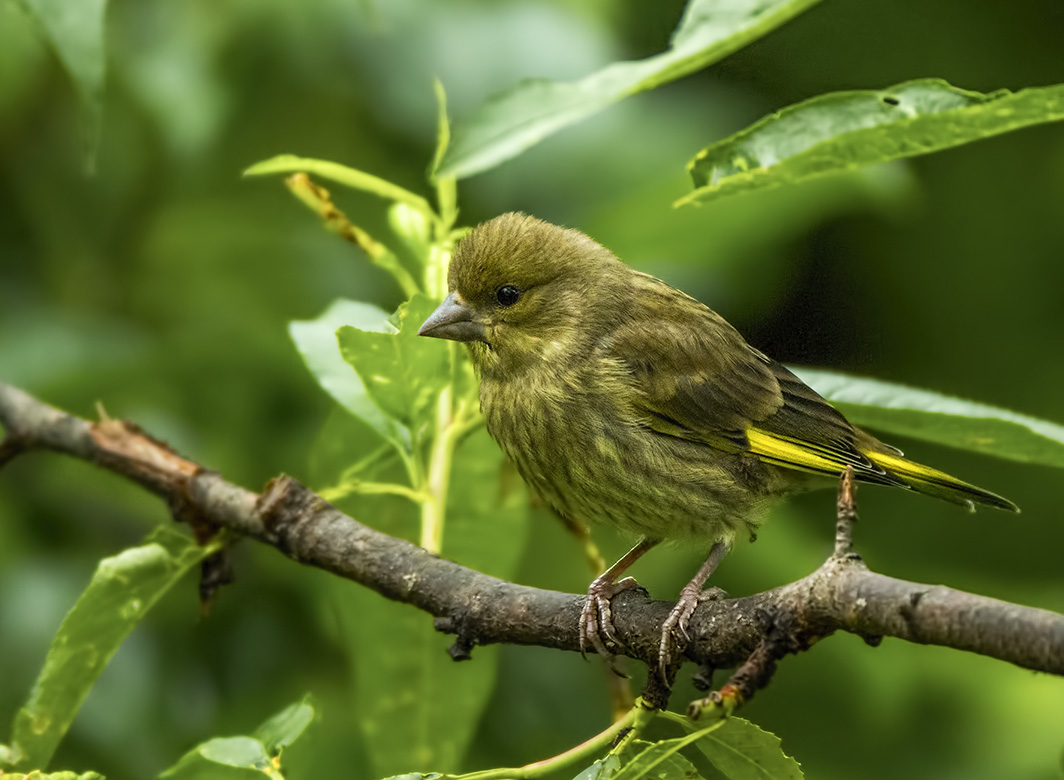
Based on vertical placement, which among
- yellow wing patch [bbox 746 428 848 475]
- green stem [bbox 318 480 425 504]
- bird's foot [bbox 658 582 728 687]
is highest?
yellow wing patch [bbox 746 428 848 475]

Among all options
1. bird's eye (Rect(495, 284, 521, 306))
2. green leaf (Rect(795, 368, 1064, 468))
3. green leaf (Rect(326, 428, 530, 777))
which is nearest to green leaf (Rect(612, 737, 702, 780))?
green leaf (Rect(795, 368, 1064, 468))

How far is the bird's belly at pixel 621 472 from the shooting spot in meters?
3.24

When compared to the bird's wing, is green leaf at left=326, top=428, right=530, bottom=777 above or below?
below

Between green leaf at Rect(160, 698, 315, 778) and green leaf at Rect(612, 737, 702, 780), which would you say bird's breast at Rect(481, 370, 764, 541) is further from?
green leaf at Rect(612, 737, 702, 780)

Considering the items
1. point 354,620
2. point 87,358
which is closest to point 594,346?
point 354,620

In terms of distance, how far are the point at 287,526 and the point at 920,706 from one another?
228cm

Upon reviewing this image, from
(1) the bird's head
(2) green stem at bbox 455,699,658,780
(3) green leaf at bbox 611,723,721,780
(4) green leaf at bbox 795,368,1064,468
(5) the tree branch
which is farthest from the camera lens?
(1) the bird's head

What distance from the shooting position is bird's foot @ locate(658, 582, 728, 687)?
2.23 meters

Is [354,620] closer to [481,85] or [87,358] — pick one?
[87,358]

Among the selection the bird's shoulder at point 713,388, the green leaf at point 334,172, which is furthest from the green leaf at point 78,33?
the bird's shoulder at point 713,388

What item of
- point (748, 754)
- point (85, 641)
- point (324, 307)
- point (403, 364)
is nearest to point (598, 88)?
point (403, 364)

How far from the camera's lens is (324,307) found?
4355 millimetres

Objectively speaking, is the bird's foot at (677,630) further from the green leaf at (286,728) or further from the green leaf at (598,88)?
the green leaf at (598,88)

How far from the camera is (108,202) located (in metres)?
4.41
